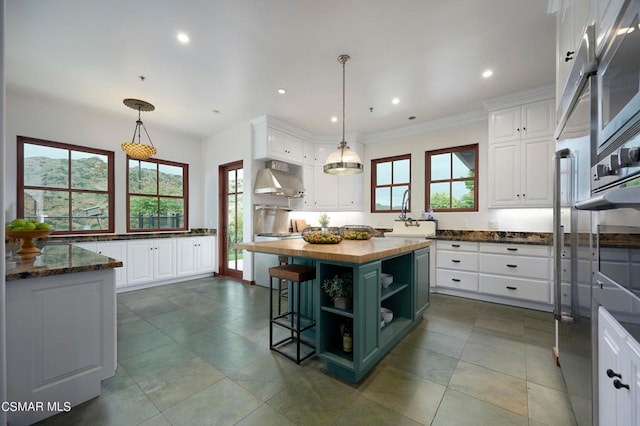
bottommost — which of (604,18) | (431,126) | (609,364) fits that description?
(609,364)

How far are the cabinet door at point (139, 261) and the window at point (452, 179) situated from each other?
501cm

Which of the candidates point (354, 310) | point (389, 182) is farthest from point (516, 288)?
point (354, 310)

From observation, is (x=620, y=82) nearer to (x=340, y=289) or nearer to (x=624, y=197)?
(x=624, y=197)

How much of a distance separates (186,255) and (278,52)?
13.2ft

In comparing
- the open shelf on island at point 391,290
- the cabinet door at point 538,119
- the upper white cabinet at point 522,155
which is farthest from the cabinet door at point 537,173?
the open shelf on island at point 391,290

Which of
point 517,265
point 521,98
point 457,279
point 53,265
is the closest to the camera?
point 53,265

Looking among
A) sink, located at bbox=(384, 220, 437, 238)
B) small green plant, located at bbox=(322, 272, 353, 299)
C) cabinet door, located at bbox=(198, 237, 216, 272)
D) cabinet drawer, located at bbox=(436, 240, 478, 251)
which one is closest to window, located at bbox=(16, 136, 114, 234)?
cabinet door, located at bbox=(198, 237, 216, 272)

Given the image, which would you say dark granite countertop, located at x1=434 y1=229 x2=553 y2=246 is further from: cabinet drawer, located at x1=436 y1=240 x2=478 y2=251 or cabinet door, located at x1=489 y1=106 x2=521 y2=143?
cabinet door, located at x1=489 y1=106 x2=521 y2=143

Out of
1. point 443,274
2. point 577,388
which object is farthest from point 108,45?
point 443,274

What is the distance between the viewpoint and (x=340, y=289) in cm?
203

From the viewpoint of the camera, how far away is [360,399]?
1745 mm

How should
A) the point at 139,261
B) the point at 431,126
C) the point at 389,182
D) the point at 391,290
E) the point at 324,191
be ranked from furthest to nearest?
the point at 324,191 < the point at 389,182 < the point at 431,126 < the point at 139,261 < the point at 391,290

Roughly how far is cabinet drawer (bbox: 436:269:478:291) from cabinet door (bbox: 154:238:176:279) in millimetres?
4654

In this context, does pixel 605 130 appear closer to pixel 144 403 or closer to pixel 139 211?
pixel 144 403
